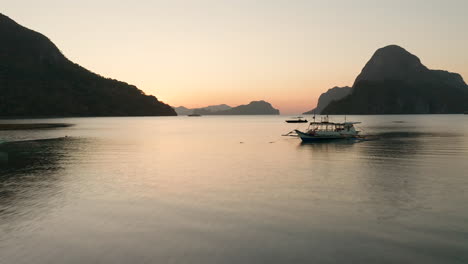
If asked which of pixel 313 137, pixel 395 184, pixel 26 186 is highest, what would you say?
pixel 313 137

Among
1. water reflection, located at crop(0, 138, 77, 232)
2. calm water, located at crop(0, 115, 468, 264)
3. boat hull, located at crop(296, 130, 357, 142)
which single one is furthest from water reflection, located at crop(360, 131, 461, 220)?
boat hull, located at crop(296, 130, 357, 142)

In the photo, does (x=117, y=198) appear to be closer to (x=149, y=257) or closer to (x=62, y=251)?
(x=62, y=251)

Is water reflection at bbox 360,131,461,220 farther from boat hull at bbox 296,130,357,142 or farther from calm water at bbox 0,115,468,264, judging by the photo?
boat hull at bbox 296,130,357,142

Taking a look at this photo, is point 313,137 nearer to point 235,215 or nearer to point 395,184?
point 395,184

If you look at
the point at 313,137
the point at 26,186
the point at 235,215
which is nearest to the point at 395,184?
the point at 235,215

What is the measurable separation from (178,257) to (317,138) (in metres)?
78.7

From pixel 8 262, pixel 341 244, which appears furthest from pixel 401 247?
pixel 8 262

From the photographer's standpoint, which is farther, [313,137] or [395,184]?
[313,137]

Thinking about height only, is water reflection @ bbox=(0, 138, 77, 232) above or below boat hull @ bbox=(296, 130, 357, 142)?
below

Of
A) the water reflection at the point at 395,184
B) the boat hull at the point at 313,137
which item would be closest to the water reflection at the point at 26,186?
the water reflection at the point at 395,184

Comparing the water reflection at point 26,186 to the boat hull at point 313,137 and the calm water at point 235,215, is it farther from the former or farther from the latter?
the boat hull at point 313,137

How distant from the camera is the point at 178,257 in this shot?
664 inches

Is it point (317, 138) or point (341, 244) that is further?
point (317, 138)

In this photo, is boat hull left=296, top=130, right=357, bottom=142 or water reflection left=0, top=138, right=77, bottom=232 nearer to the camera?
water reflection left=0, top=138, right=77, bottom=232
